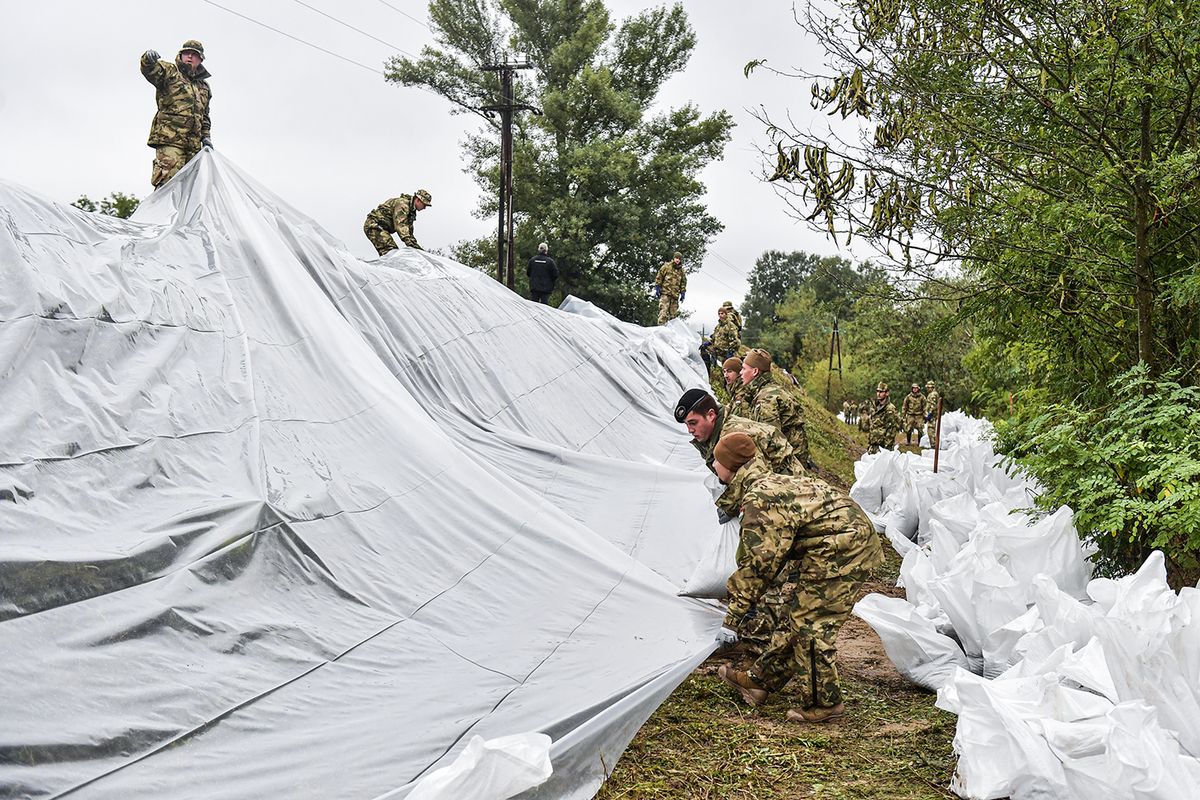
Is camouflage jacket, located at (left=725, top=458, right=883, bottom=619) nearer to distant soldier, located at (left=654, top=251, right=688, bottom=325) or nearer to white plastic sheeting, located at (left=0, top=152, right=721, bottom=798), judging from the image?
white plastic sheeting, located at (left=0, top=152, right=721, bottom=798)

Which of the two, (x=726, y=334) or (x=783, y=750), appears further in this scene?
(x=726, y=334)

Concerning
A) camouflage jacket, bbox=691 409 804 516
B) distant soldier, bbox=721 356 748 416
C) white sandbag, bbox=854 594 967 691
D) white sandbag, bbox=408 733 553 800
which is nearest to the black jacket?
distant soldier, bbox=721 356 748 416

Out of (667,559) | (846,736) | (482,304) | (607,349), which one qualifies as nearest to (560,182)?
(607,349)

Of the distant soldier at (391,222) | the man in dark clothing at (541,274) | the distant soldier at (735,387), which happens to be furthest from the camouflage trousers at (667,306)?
the distant soldier at (735,387)

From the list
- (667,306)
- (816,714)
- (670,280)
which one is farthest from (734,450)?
(670,280)

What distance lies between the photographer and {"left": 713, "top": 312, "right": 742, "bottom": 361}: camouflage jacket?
15766 mm

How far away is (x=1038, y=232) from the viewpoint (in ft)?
16.6

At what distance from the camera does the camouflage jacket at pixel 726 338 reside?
51.7ft

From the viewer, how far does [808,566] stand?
4.09 metres

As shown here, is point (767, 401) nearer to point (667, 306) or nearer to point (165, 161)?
point (165, 161)

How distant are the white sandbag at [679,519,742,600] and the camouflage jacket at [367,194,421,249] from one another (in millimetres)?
6714

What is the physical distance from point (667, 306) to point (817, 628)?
13.6 m

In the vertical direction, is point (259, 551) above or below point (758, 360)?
below

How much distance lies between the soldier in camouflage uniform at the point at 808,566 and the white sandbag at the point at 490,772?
1589mm
